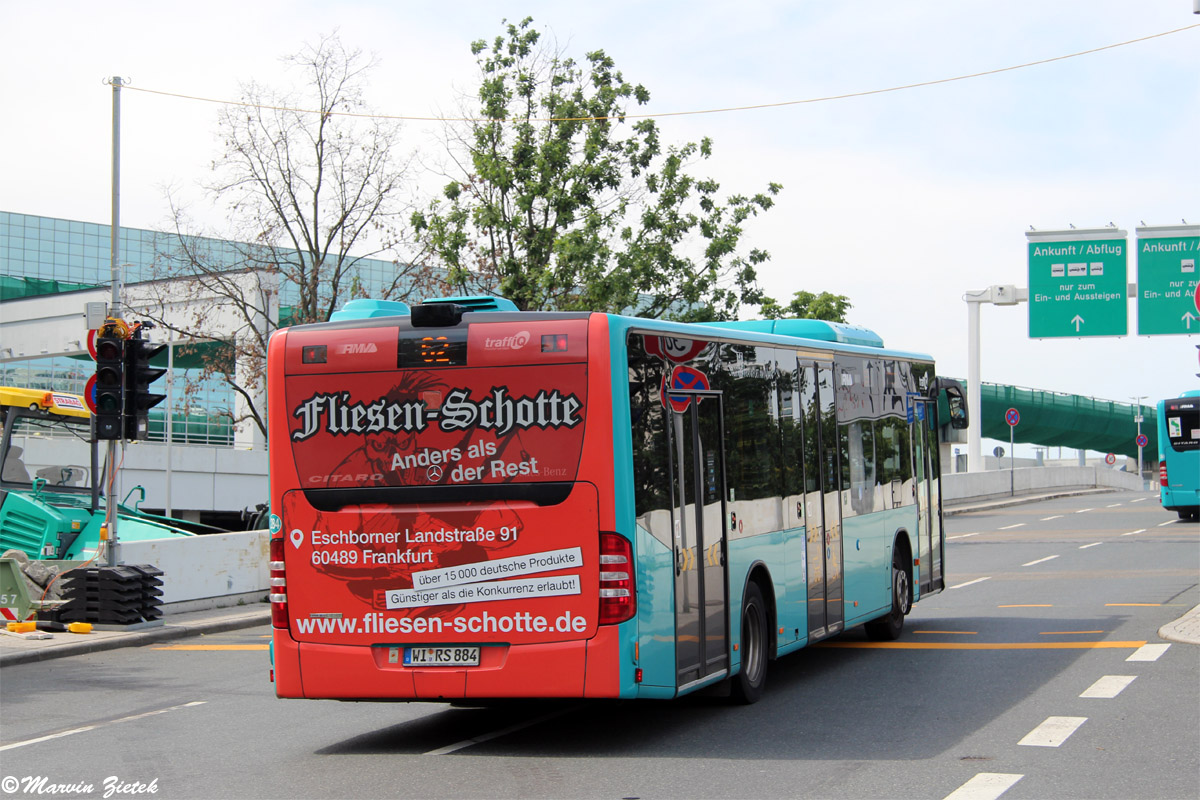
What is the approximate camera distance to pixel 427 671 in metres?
8.50

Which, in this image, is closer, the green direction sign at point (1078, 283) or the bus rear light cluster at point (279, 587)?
the bus rear light cluster at point (279, 587)

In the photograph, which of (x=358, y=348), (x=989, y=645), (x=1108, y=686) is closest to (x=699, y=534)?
(x=358, y=348)

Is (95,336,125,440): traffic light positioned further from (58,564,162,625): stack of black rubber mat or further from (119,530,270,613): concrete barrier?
(119,530,270,613): concrete barrier

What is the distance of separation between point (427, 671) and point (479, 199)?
880 inches

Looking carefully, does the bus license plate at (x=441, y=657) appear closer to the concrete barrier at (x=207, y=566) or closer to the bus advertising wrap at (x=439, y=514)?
the bus advertising wrap at (x=439, y=514)

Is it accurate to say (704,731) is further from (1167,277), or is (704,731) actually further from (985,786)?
(1167,277)

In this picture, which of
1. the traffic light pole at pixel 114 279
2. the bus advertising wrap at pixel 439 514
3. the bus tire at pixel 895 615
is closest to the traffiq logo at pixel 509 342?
the bus advertising wrap at pixel 439 514

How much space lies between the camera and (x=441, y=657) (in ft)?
27.9

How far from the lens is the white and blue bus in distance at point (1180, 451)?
119 ft

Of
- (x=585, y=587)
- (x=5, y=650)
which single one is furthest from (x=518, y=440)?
(x=5, y=650)

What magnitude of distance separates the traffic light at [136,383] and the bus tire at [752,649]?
9.18m

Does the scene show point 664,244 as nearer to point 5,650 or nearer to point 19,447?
point 19,447

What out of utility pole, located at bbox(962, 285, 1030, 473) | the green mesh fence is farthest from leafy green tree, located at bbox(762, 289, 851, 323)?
the green mesh fence

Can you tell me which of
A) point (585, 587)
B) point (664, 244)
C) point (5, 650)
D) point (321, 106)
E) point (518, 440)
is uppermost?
point (321, 106)
